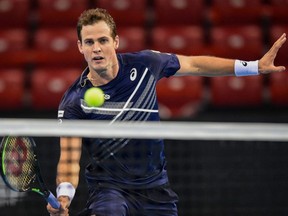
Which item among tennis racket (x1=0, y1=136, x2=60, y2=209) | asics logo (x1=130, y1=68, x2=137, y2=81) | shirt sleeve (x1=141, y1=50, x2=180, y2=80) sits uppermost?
shirt sleeve (x1=141, y1=50, x2=180, y2=80)

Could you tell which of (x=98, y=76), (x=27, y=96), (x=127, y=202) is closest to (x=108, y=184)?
(x=127, y=202)

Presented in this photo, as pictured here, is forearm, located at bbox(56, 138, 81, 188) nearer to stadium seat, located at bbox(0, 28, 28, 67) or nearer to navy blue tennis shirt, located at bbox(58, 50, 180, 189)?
navy blue tennis shirt, located at bbox(58, 50, 180, 189)

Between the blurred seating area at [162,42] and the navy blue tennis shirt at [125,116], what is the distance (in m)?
3.49

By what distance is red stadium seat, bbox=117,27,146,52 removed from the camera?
9328 millimetres

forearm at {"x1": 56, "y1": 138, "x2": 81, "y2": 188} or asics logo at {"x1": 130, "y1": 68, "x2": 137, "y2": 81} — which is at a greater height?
asics logo at {"x1": 130, "y1": 68, "x2": 137, "y2": 81}

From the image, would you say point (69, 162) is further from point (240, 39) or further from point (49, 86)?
point (240, 39)

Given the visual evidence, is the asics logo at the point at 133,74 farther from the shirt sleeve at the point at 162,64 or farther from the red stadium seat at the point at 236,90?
the red stadium seat at the point at 236,90

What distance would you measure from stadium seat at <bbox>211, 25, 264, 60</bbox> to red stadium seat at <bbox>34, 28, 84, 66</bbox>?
75.2 inches

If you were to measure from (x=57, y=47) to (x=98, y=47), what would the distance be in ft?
16.5

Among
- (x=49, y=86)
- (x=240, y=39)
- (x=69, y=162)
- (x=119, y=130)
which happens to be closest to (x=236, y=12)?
(x=240, y=39)

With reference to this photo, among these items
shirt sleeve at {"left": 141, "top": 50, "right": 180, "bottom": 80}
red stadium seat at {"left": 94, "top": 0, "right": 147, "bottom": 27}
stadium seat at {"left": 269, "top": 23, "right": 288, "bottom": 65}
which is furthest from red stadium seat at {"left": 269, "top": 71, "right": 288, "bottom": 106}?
shirt sleeve at {"left": 141, "top": 50, "right": 180, "bottom": 80}

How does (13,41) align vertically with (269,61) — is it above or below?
above

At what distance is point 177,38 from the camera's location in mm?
9500

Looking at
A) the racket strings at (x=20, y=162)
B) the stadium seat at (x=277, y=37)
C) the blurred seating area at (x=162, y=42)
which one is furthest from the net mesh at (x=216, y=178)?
the stadium seat at (x=277, y=37)
